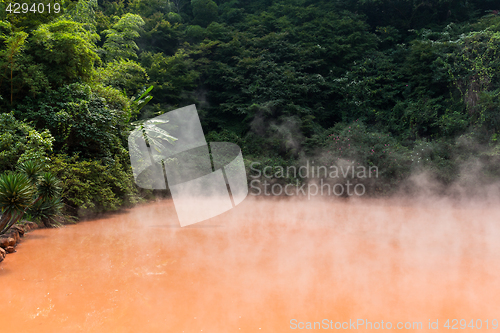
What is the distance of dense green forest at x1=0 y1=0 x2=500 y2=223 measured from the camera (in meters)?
6.48

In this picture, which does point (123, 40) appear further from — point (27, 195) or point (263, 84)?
point (27, 195)

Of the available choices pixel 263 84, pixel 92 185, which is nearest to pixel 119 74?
pixel 92 185

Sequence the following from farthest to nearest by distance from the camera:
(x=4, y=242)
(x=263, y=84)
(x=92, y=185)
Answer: (x=263, y=84) < (x=92, y=185) < (x=4, y=242)

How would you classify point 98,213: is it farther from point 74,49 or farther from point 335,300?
point 335,300

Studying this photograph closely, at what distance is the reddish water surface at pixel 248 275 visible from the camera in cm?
289

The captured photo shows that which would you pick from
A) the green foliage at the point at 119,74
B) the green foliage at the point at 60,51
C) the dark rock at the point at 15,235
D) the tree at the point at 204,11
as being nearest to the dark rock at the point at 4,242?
the dark rock at the point at 15,235

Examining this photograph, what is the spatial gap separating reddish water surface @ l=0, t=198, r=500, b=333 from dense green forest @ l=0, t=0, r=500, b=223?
188 cm

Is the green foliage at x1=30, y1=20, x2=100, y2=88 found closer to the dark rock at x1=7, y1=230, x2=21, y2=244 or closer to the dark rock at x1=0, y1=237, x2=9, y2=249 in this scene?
the dark rock at x1=7, y1=230, x2=21, y2=244

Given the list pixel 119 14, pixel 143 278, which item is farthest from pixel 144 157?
pixel 119 14

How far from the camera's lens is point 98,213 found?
6797mm

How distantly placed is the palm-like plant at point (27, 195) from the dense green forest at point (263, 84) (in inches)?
16.0

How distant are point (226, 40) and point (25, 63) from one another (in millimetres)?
9516

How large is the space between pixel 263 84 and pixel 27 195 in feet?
32.7

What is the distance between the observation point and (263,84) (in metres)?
12.7
